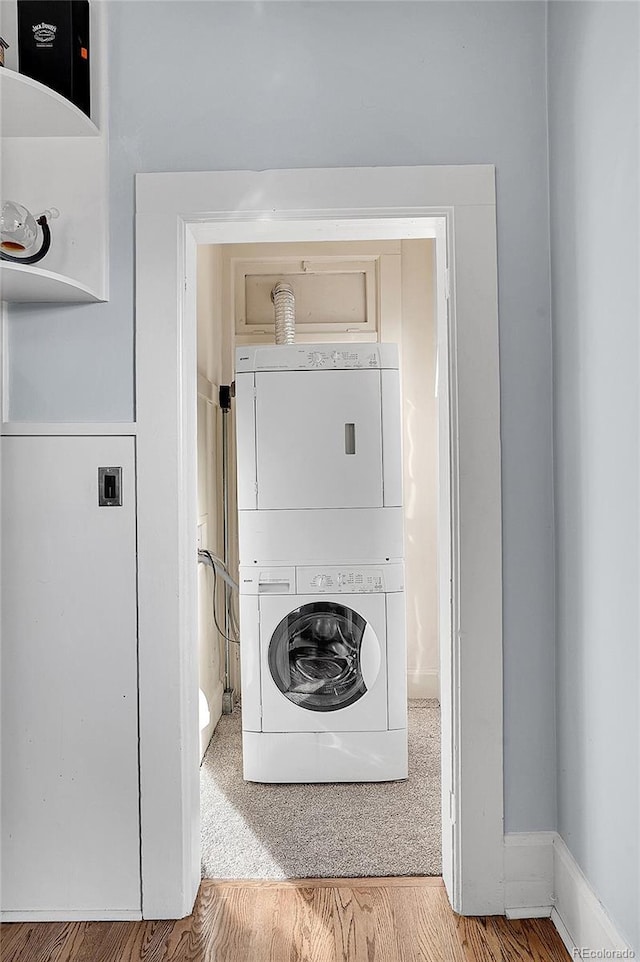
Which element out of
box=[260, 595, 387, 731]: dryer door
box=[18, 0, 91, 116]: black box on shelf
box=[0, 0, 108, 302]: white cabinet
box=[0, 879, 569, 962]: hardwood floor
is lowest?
box=[0, 879, 569, 962]: hardwood floor

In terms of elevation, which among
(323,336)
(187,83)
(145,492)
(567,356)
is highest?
(187,83)

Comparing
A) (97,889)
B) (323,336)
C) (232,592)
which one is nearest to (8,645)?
(97,889)

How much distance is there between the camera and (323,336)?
409 centimetres

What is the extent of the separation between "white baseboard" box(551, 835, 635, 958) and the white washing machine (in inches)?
43.3

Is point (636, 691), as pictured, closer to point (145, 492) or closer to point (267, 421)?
point (145, 492)

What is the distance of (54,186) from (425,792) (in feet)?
7.91

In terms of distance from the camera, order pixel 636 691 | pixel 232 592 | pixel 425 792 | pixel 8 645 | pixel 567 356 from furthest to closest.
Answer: pixel 232 592
pixel 425 792
pixel 8 645
pixel 567 356
pixel 636 691

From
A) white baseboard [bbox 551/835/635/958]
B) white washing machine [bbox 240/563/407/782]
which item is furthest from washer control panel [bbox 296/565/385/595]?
white baseboard [bbox 551/835/635/958]

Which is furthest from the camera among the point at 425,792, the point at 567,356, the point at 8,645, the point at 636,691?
the point at 425,792

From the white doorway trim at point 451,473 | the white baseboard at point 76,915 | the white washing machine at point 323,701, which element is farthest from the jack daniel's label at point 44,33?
the white baseboard at point 76,915

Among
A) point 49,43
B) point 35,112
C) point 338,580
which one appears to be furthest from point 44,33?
point 338,580

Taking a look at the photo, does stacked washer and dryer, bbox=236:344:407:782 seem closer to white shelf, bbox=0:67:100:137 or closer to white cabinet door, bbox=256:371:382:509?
white cabinet door, bbox=256:371:382:509

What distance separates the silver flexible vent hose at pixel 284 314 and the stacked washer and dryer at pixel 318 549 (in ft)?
2.59

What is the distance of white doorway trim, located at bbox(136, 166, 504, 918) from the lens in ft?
6.75
